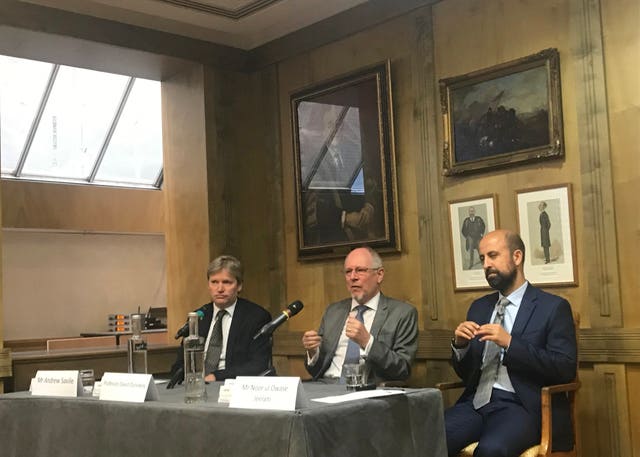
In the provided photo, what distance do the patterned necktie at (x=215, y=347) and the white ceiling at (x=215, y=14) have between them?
2167 millimetres

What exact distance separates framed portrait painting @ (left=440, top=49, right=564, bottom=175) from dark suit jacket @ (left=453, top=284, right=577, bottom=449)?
0.96m

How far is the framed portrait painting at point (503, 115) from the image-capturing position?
4.04 m

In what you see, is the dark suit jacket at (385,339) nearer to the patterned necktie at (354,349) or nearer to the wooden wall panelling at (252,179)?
the patterned necktie at (354,349)

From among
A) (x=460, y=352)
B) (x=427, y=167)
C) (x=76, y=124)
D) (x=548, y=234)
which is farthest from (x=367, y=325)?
(x=76, y=124)

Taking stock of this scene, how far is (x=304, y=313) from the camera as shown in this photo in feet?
17.7

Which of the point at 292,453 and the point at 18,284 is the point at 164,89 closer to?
the point at 292,453

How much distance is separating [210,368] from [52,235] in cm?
726

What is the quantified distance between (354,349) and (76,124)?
680 cm

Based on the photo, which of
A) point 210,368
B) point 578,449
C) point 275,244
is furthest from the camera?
point 275,244

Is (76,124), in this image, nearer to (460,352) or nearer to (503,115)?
(503,115)

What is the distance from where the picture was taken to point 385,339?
371 cm

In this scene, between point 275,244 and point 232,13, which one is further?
point 275,244

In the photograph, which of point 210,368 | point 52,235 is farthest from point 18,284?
point 210,368

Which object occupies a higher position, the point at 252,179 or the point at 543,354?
the point at 252,179
